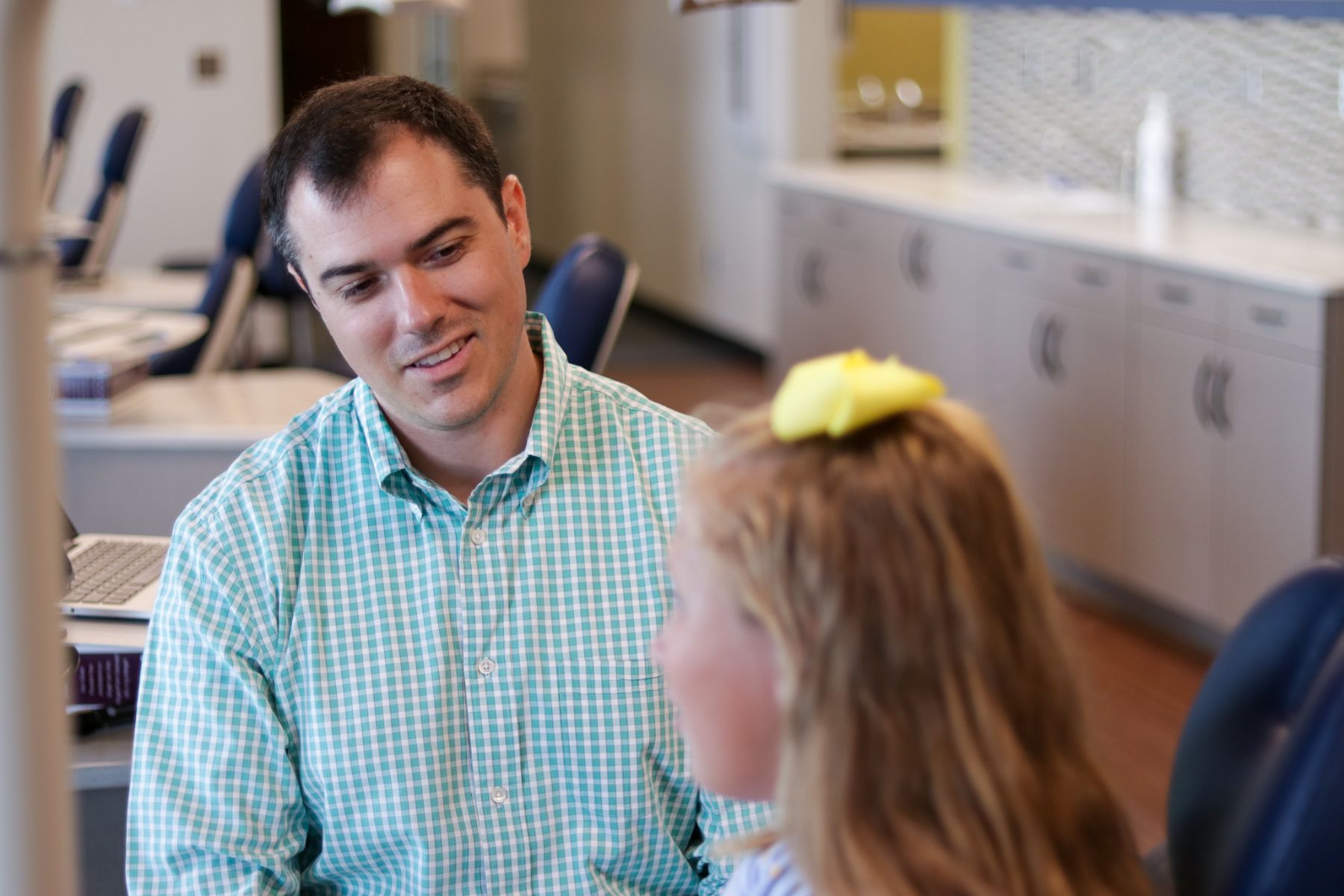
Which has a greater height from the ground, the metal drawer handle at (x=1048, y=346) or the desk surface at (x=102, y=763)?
the metal drawer handle at (x=1048, y=346)

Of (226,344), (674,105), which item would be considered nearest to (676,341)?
(674,105)

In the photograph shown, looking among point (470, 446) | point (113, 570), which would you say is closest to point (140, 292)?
point (113, 570)

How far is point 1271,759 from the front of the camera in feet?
3.22

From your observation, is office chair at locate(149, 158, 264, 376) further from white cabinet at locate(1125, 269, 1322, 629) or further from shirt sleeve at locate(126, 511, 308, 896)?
shirt sleeve at locate(126, 511, 308, 896)

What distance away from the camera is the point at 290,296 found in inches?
227

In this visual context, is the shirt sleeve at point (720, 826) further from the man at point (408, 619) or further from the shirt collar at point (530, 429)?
the shirt collar at point (530, 429)

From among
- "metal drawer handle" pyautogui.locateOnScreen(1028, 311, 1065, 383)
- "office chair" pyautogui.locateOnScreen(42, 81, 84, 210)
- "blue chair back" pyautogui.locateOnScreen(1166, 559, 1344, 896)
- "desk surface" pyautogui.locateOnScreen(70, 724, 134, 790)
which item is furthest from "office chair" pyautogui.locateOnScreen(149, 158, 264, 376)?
"blue chair back" pyautogui.locateOnScreen(1166, 559, 1344, 896)

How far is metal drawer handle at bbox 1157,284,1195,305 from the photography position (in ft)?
11.8

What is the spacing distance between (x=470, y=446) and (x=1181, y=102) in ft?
11.5

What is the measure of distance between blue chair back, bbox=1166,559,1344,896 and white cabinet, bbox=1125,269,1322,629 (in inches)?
88.8

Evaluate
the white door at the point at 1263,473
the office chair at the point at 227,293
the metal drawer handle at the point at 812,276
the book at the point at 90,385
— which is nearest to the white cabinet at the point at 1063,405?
the white door at the point at 1263,473

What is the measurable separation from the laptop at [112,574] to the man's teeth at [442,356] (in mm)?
497

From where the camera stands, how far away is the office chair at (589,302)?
2367mm

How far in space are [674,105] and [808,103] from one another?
5.33 ft
